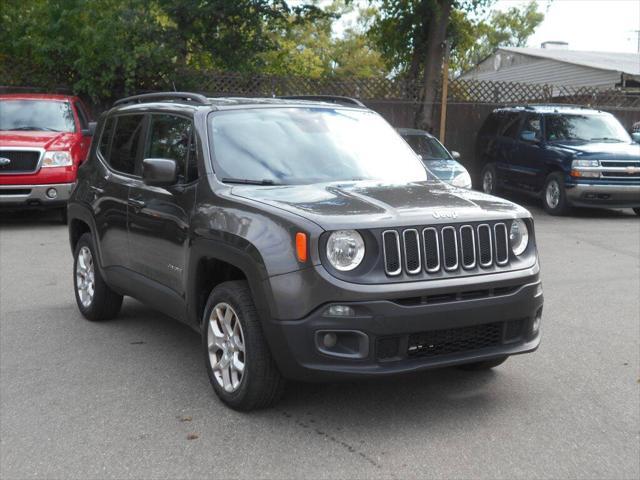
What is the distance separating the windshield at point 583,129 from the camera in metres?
15.7

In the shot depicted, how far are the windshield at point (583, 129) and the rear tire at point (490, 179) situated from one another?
1826 millimetres

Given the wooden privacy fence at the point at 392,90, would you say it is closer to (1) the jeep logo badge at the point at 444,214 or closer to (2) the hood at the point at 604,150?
(2) the hood at the point at 604,150

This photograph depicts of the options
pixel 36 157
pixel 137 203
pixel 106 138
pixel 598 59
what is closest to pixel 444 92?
pixel 36 157

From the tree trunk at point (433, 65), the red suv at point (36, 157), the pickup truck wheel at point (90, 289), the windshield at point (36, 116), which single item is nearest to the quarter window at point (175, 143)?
the pickup truck wheel at point (90, 289)

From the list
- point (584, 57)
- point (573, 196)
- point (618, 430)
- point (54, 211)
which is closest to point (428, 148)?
point (573, 196)

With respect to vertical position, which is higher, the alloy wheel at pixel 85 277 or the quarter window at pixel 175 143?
the quarter window at pixel 175 143

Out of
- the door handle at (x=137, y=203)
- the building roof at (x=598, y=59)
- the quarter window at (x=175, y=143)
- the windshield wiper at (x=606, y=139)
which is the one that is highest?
the quarter window at (x=175, y=143)

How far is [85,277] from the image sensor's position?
733cm

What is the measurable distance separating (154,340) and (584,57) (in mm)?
30710

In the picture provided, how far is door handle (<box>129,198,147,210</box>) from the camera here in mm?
6023

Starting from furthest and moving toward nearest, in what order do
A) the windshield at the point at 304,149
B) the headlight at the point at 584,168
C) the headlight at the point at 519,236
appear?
the headlight at the point at 584,168 → the windshield at the point at 304,149 → the headlight at the point at 519,236

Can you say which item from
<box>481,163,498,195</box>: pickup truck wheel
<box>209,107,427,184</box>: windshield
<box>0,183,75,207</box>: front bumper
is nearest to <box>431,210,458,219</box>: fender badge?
<box>209,107,427,184</box>: windshield

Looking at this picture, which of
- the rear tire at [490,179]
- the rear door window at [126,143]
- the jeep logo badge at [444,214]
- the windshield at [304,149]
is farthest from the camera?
the rear tire at [490,179]

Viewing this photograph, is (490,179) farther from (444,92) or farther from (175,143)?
(175,143)
